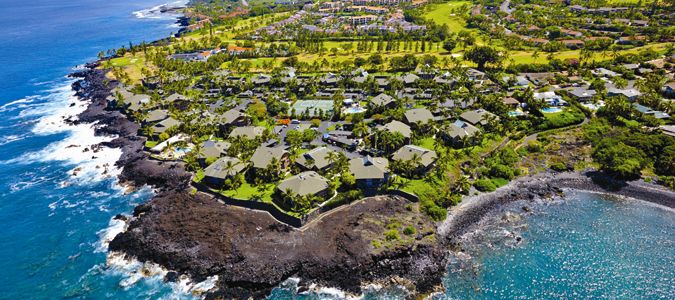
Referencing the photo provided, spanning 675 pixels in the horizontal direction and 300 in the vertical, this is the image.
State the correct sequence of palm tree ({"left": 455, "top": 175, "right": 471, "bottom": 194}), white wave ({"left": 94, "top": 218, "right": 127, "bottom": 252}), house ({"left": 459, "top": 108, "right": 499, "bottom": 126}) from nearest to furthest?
1. white wave ({"left": 94, "top": 218, "right": 127, "bottom": 252})
2. palm tree ({"left": 455, "top": 175, "right": 471, "bottom": 194})
3. house ({"left": 459, "top": 108, "right": 499, "bottom": 126})

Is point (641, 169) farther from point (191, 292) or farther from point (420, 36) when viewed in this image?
point (420, 36)

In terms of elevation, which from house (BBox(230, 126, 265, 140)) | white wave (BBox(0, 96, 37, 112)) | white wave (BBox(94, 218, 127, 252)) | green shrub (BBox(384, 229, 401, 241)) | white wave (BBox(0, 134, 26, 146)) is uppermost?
house (BBox(230, 126, 265, 140))

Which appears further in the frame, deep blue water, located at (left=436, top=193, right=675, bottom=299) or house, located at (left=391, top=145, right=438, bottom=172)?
house, located at (left=391, top=145, right=438, bottom=172)

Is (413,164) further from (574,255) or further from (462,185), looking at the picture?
(574,255)

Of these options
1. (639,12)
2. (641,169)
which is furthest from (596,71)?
(639,12)

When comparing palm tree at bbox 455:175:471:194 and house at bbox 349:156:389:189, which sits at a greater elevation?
house at bbox 349:156:389:189

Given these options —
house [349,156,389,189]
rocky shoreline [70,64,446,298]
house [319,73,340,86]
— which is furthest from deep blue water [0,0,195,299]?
house [319,73,340,86]

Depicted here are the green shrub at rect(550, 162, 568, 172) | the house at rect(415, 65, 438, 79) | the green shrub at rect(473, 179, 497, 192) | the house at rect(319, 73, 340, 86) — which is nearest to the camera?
the green shrub at rect(473, 179, 497, 192)

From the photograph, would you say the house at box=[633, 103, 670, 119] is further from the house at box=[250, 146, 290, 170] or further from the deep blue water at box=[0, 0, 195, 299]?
the deep blue water at box=[0, 0, 195, 299]
